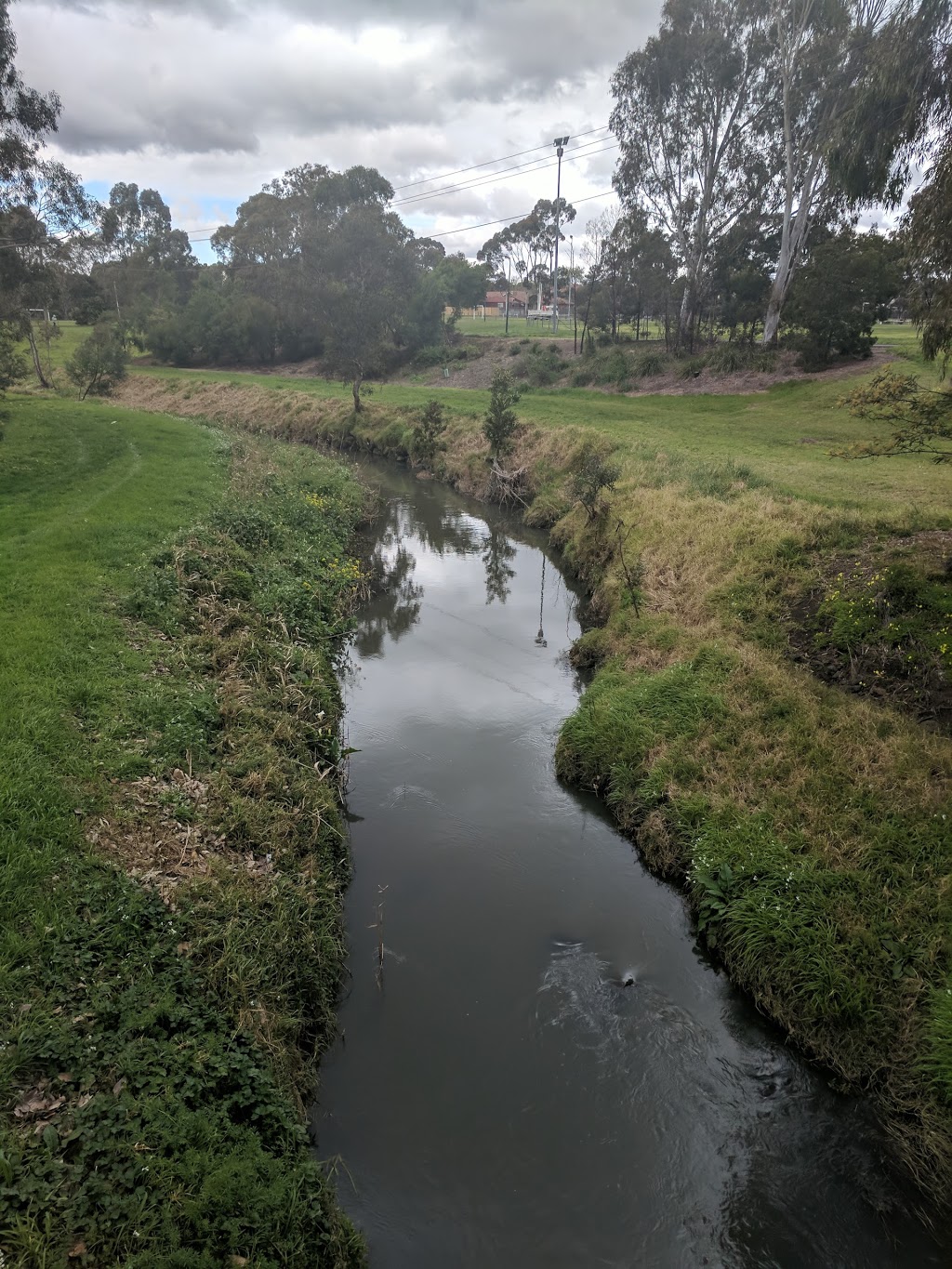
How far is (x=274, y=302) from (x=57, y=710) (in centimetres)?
6135

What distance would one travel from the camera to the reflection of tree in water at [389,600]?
1572 centimetres

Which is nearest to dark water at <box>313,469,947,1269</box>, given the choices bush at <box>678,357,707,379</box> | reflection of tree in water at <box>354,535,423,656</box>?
reflection of tree in water at <box>354,535,423,656</box>

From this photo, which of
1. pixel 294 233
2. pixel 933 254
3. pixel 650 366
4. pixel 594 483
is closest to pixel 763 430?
pixel 594 483

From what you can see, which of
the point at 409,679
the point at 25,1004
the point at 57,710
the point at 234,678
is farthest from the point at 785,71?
the point at 25,1004

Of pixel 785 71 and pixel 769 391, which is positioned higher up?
pixel 785 71

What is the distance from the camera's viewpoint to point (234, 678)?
10203 millimetres

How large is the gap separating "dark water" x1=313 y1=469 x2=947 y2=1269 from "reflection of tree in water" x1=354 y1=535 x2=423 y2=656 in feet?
17.8

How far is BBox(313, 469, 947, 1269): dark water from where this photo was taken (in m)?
5.19

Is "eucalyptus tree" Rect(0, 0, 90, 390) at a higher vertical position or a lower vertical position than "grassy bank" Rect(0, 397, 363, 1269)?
higher

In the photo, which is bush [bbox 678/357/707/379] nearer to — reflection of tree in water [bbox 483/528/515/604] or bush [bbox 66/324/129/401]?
reflection of tree in water [bbox 483/528/515/604]

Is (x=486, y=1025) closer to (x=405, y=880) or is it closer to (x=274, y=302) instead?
(x=405, y=880)

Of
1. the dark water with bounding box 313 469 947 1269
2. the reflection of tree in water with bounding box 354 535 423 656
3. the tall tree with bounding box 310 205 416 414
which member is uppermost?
the tall tree with bounding box 310 205 416 414

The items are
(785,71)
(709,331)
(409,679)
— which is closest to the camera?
(409,679)

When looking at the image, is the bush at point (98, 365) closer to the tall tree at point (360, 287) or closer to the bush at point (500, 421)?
the tall tree at point (360, 287)
